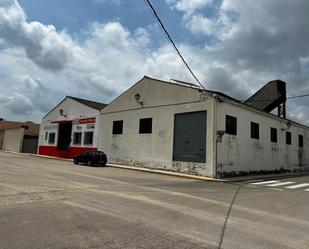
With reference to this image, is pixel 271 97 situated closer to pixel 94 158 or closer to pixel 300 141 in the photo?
pixel 300 141

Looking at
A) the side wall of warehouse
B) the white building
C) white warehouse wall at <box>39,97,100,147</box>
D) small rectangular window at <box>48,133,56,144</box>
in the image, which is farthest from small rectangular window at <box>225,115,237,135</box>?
small rectangular window at <box>48,133,56,144</box>

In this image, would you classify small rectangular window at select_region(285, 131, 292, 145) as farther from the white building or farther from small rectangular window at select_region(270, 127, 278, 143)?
small rectangular window at select_region(270, 127, 278, 143)

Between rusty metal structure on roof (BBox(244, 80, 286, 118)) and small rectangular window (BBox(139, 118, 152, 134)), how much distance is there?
12234 millimetres

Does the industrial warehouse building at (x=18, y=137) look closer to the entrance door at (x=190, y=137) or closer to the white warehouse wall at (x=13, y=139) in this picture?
the white warehouse wall at (x=13, y=139)

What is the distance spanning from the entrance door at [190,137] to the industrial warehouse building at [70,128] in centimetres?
1241

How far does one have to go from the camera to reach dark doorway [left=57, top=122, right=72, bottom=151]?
39716mm

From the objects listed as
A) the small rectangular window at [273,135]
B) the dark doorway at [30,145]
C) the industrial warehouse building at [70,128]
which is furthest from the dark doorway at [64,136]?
the small rectangular window at [273,135]

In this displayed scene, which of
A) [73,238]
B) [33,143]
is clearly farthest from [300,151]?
[33,143]

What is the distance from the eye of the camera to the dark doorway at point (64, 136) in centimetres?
3972

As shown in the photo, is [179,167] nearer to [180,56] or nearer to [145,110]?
[145,110]

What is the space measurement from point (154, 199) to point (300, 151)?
29.8 metres

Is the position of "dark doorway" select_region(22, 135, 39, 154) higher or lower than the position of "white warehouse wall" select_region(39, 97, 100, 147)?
lower

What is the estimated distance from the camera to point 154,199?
1036 cm

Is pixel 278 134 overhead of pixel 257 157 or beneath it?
overhead
